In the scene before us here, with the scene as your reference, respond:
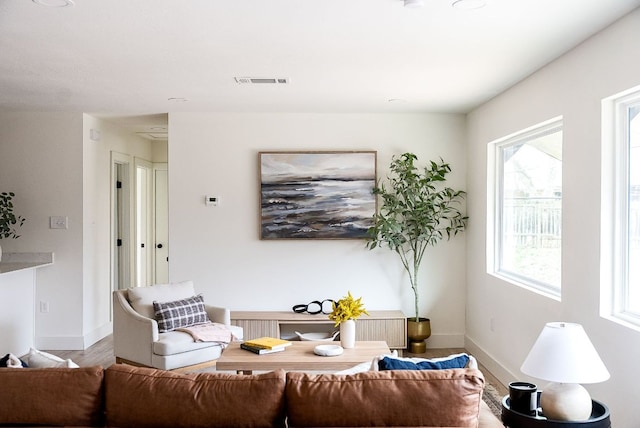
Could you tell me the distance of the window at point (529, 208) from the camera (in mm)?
4023

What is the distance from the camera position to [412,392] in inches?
78.6

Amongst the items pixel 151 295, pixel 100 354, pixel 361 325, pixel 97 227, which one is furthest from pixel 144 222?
pixel 361 325

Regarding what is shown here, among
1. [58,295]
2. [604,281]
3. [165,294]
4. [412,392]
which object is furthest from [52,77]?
[604,281]

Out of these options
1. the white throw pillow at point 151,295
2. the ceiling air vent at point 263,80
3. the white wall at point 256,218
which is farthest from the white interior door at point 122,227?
the ceiling air vent at point 263,80

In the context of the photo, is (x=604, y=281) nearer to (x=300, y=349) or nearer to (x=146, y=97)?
(x=300, y=349)

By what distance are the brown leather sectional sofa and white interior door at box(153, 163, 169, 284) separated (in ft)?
20.6

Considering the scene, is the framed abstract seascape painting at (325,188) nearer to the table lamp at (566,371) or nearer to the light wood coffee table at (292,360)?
the light wood coffee table at (292,360)

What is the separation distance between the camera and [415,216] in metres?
5.62

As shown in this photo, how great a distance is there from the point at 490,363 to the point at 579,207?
6.94 ft

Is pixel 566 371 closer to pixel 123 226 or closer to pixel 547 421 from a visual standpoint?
pixel 547 421

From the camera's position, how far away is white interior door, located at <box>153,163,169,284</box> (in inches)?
324

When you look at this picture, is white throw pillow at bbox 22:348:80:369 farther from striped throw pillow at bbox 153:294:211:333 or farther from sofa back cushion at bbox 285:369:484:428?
striped throw pillow at bbox 153:294:211:333

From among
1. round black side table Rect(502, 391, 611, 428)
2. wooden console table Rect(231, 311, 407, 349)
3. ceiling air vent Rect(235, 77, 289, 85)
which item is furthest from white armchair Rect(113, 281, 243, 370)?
round black side table Rect(502, 391, 611, 428)

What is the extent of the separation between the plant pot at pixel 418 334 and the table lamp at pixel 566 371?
3300 mm
